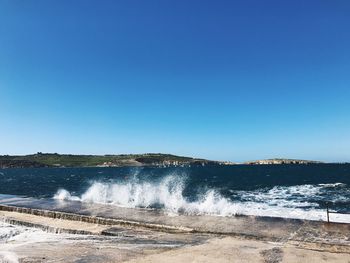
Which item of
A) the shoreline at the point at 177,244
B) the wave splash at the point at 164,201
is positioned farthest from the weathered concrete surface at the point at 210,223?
the wave splash at the point at 164,201

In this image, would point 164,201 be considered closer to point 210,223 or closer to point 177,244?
point 210,223

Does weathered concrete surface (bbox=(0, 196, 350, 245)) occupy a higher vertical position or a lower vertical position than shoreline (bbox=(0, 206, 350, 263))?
higher

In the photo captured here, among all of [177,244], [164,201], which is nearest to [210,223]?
[177,244]

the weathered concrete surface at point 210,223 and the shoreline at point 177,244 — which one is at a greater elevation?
the weathered concrete surface at point 210,223

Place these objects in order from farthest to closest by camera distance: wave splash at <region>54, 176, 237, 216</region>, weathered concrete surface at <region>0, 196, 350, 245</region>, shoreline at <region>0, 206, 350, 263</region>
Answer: wave splash at <region>54, 176, 237, 216</region>, weathered concrete surface at <region>0, 196, 350, 245</region>, shoreline at <region>0, 206, 350, 263</region>

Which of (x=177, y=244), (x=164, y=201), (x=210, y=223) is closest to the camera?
(x=177, y=244)

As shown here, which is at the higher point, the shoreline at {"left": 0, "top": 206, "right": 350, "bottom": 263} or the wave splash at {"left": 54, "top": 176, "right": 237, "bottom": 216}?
the wave splash at {"left": 54, "top": 176, "right": 237, "bottom": 216}

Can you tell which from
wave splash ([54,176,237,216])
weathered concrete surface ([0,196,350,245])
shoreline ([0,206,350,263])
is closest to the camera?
shoreline ([0,206,350,263])

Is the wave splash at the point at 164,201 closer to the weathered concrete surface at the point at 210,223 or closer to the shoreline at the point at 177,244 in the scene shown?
the weathered concrete surface at the point at 210,223

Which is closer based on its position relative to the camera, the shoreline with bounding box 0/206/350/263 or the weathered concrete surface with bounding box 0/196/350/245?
the shoreline with bounding box 0/206/350/263

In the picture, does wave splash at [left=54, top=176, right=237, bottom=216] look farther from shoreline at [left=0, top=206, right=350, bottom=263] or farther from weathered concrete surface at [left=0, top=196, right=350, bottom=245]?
shoreline at [left=0, top=206, right=350, bottom=263]

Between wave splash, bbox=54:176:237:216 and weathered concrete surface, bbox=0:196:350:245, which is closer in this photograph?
weathered concrete surface, bbox=0:196:350:245

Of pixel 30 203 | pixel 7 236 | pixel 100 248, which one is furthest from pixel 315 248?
pixel 30 203

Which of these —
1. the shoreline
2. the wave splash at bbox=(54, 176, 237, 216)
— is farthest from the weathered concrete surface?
the wave splash at bbox=(54, 176, 237, 216)
